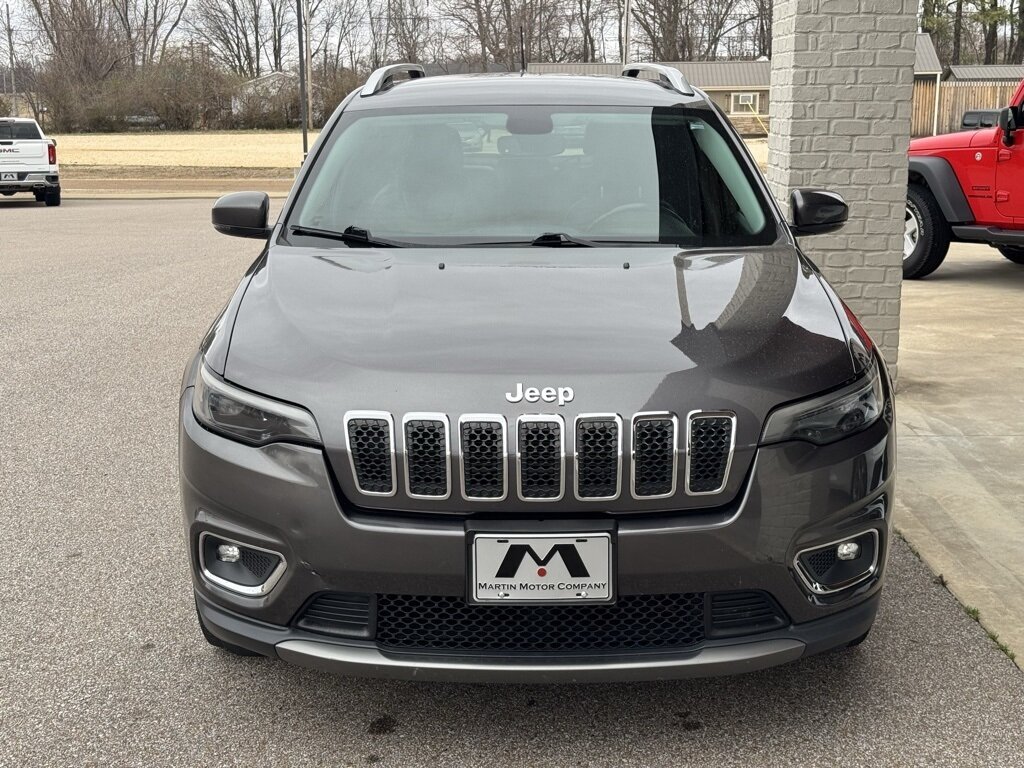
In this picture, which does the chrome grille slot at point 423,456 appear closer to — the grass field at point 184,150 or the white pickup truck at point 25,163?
the white pickup truck at point 25,163

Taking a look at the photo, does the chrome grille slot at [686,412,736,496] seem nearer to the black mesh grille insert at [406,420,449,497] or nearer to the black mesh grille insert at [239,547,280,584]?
the black mesh grille insert at [406,420,449,497]

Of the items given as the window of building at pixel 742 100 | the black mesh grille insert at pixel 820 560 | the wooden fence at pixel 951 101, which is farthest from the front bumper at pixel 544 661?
the window of building at pixel 742 100

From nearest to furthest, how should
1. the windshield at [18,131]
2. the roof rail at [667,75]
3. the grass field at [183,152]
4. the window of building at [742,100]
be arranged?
the roof rail at [667,75], the windshield at [18,131], the grass field at [183,152], the window of building at [742,100]

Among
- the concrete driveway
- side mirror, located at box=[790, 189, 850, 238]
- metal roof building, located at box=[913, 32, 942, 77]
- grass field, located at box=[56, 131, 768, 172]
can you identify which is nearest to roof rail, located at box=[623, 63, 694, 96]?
side mirror, located at box=[790, 189, 850, 238]

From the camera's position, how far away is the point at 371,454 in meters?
2.65

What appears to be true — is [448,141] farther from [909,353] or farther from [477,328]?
[909,353]

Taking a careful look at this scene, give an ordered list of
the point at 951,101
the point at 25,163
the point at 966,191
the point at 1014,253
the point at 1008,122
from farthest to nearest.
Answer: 1. the point at 951,101
2. the point at 25,163
3. the point at 1014,253
4. the point at 966,191
5. the point at 1008,122

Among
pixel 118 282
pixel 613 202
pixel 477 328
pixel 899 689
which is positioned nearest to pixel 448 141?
pixel 613 202

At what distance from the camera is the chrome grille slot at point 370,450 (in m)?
2.63

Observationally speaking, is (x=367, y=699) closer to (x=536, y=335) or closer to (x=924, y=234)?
(x=536, y=335)

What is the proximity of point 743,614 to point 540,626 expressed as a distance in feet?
1.54

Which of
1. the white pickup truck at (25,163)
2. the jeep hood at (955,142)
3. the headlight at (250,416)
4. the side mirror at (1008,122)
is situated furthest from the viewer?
the white pickup truck at (25,163)

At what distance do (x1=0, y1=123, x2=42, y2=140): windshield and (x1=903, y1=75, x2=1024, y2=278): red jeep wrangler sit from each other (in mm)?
18349

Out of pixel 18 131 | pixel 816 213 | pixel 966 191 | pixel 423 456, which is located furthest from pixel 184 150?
pixel 423 456
